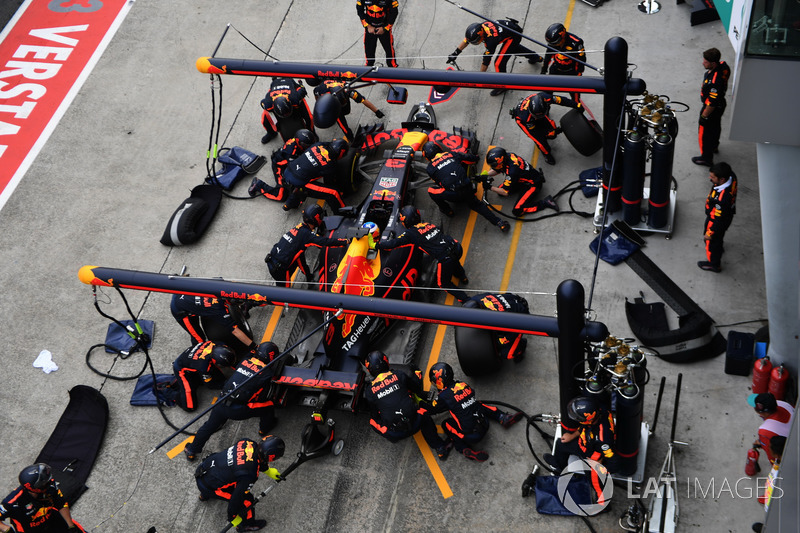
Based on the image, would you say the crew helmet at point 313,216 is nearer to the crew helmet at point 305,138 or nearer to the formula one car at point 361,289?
the formula one car at point 361,289

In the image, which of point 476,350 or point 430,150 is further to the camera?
point 430,150

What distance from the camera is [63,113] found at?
16344 mm

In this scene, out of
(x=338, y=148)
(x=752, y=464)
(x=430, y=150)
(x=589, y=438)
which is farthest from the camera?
(x=338, y=148)

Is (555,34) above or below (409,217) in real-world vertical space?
above

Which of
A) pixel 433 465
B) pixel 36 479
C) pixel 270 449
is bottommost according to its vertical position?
pixel 433 465

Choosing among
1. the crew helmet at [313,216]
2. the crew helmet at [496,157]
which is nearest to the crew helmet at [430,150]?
the crew helmet at [496,157]

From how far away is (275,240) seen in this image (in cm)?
1369

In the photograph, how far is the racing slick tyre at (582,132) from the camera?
13.4 m

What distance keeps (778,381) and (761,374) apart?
8.7 inches

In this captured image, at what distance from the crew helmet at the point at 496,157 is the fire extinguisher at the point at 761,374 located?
454cm

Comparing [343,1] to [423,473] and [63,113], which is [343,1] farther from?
[423,473]

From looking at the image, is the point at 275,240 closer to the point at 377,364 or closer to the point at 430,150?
the point at 430,150

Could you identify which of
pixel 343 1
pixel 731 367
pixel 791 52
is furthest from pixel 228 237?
pixel 791 52

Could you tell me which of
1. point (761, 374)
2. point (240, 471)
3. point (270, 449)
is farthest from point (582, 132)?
point (240, 471)
